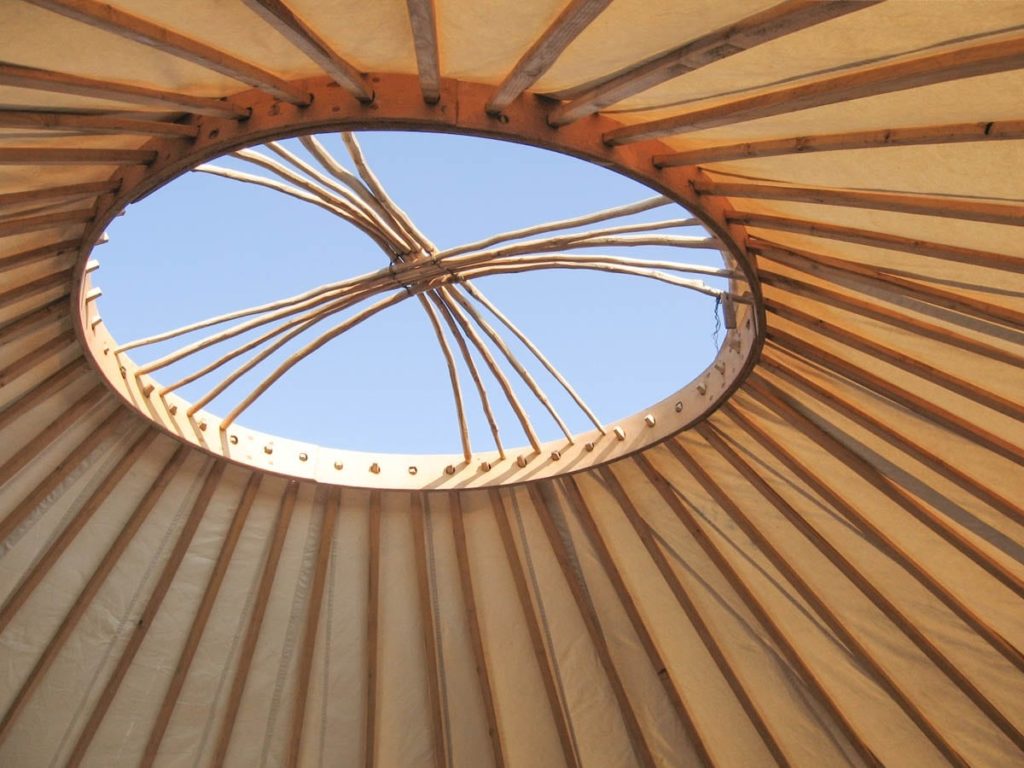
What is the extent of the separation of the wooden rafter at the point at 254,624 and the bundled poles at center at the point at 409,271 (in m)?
1.08

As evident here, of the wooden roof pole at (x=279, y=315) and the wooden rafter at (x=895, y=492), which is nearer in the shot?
the wooden rafter at (x=895, y=492)

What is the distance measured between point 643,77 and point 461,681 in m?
6.72

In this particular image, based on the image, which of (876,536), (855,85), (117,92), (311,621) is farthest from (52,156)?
(876,536)

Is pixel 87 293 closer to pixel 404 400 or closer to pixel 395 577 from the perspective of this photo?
pixel 395 577

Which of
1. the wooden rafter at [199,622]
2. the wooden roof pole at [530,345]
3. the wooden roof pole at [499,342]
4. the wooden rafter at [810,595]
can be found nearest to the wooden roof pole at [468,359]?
the wooden roof pole at [499,342]

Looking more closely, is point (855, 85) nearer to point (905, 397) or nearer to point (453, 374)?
point (905, 397)

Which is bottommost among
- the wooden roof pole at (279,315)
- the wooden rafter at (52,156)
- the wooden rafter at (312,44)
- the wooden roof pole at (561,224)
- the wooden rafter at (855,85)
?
the wooden rafter at (855,85)

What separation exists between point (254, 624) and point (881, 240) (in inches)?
250

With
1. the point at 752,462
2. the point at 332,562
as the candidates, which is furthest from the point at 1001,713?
the point at 332,562

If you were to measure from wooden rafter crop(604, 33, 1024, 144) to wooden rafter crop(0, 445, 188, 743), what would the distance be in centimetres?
499

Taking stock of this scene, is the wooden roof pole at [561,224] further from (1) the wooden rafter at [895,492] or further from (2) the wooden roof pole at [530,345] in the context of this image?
(1) the wooden rafter at [895,492]

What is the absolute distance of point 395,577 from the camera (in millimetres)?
9891

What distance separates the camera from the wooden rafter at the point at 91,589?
29.2 ft

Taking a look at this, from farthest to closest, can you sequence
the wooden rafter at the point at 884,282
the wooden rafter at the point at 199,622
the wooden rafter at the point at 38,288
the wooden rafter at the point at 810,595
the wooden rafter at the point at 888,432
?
the wooden rafter at the point at 199,622 < the wooden rafter at the point at 810,595 < the wooden rafter at the point at 888,432 < the wooden rafter at the point at 38,288 < the wooden rafter at the point at 884,282
